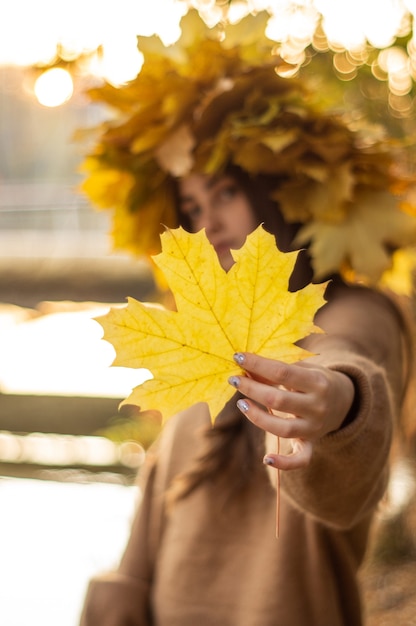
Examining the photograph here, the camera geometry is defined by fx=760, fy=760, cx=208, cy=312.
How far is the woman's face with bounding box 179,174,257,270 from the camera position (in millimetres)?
1172

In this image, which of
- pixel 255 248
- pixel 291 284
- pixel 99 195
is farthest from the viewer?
pixel 99 195

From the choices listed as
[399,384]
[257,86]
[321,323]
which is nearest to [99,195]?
[257,86]

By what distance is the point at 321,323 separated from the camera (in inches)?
40.3

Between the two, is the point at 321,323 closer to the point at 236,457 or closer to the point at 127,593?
the point at 236,457

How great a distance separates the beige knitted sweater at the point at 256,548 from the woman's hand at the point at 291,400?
18 centimetres

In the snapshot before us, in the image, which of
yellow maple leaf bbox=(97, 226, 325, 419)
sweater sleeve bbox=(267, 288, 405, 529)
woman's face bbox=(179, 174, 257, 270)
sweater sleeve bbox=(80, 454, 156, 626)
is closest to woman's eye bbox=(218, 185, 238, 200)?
woman's face bbox=(179, 174, 257, 270)

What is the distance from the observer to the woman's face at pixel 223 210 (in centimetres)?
117

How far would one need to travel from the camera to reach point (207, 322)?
616 mm

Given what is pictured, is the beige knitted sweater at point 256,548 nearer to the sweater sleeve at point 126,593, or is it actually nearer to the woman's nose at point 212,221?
the sweater sleeve at point 126,593

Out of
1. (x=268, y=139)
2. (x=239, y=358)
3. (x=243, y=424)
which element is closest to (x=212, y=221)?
(x=268, y=139)

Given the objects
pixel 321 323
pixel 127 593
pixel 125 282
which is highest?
pixel 125 282

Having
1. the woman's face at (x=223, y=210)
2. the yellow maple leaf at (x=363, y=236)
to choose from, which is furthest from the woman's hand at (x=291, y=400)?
the woman's face at (x=223, y=210)

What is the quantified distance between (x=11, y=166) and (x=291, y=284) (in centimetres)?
665

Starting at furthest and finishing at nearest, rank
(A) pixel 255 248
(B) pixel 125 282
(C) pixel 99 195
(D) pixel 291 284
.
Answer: (B) pixel 125 282
(C) pixel 99 195
(D) pixel 291 284
(A) pixel 255 248
